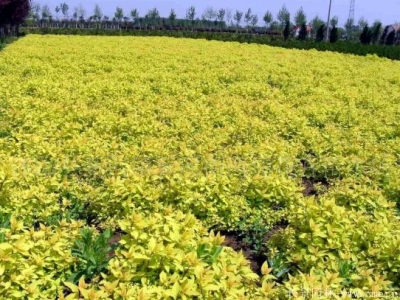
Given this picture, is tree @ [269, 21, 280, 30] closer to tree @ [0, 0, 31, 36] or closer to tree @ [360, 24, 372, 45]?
tree @ [360, 24, 372, 45]

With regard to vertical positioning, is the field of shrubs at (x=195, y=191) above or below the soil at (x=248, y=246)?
above

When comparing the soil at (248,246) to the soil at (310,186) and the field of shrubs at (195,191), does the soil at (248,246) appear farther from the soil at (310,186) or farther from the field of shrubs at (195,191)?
the soil at (310,186)

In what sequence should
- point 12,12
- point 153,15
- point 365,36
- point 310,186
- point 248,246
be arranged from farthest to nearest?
point 153,15
point 365,36
point 12,12
point 310,186
point 248,246

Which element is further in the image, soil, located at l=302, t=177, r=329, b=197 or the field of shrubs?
soil, located at l=302, t=177, r=329, b=197

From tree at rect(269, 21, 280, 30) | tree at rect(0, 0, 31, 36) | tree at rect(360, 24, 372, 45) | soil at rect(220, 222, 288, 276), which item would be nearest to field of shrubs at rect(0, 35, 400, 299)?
soil at rect(220, 222, 288, 276)

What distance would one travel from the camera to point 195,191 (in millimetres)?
3686

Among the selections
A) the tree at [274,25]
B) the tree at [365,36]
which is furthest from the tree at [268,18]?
the tree at [365,36]

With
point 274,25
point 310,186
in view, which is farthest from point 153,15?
point 310,186

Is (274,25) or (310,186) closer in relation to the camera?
(310,186)

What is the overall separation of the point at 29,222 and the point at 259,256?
187cm

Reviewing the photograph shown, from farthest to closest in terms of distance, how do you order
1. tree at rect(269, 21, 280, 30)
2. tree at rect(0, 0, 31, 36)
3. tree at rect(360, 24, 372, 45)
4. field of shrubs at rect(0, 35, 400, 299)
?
tree at rect(269, 21, 280, 30), tree at rect(360, 24, 372, 45), tree at rect(0, 0, 31, 36), field of shrubs at rect(0, 35, 400, 299)

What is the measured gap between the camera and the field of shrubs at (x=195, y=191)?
2461 millimetres

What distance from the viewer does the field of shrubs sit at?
2461 millimetres

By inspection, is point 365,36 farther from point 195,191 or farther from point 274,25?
point 274,25
